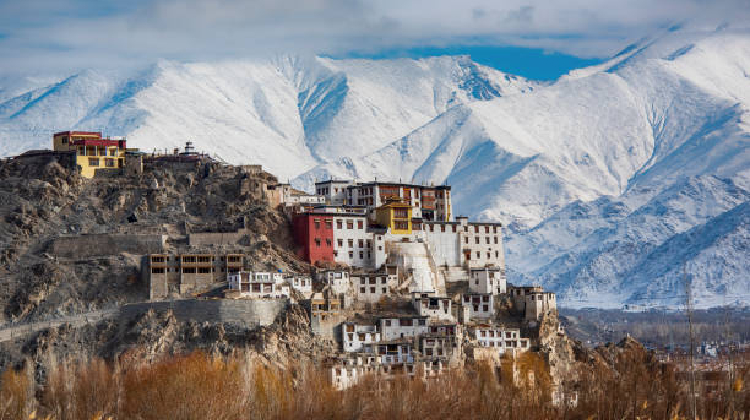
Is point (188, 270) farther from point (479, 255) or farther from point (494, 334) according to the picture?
point (479, 255)

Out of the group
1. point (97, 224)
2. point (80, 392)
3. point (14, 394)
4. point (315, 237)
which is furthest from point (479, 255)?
point (14, 394)

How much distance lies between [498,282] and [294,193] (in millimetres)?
22345

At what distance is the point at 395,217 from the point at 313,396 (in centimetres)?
4200

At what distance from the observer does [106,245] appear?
108 meters

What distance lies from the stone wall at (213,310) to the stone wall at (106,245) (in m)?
8.79

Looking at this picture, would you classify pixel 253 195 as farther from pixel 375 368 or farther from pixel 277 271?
pixel 375 368

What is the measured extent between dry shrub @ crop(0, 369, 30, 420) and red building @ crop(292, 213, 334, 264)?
2898 cm

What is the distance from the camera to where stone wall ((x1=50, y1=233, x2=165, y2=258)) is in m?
107

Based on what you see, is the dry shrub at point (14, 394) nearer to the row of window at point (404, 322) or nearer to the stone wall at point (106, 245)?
the stone wall at point (106, 245)

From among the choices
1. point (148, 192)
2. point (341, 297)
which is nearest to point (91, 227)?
point (148, 192)

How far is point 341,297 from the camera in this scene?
107m

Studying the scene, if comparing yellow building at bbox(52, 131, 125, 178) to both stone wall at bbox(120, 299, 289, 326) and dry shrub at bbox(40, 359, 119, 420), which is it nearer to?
stone wall at bbox(120, 299, 289, 326)

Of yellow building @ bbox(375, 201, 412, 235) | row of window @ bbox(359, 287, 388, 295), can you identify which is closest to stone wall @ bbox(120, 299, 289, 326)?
row of window @ bbox(359, 287, 388, 295)

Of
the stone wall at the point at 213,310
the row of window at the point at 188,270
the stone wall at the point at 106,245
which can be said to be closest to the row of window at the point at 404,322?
the stone wall at the point at 213,310
